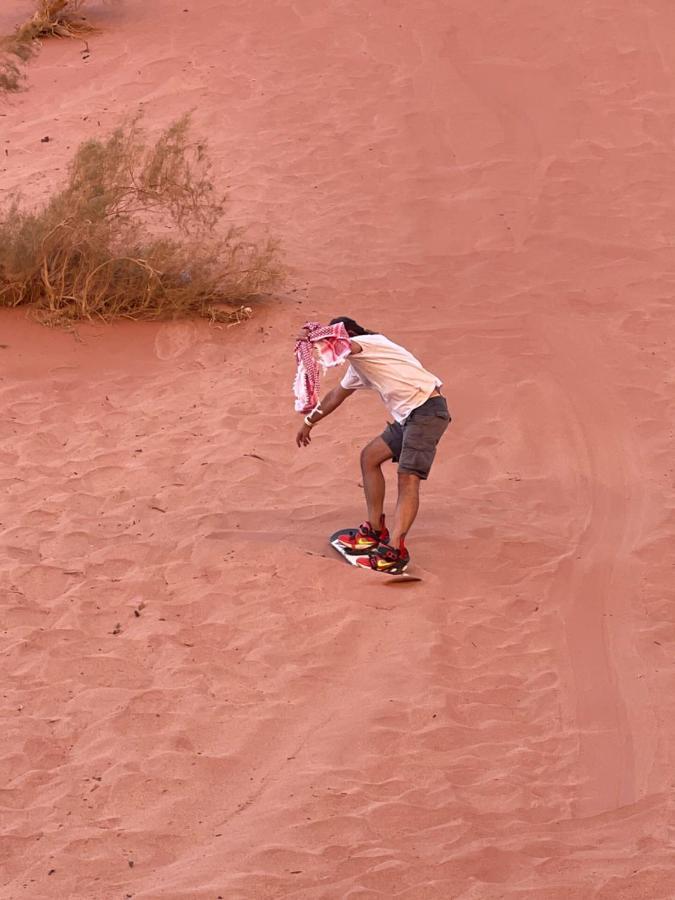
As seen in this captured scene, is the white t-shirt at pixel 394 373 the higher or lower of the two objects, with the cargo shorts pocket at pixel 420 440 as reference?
A: higher

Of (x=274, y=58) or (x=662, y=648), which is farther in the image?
(x=274, y=58)

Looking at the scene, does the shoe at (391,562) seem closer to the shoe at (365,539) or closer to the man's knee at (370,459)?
the shoe at (365,539)

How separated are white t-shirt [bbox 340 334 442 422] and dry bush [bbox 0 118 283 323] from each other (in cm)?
376

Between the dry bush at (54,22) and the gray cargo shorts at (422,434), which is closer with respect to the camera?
the gray cargo shorts at (422,434)

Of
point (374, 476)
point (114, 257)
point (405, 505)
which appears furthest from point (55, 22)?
point (405, 505)

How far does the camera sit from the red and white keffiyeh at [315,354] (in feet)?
22.0

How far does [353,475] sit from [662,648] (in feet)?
7.99

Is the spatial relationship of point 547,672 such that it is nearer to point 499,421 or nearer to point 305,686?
point 305,686

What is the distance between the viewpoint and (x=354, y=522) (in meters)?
7.78

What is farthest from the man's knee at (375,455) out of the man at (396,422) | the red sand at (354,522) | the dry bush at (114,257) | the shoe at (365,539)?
the dry bush at (114,257)

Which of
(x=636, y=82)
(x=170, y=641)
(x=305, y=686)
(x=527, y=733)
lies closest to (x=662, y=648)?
(x=527, y=733)

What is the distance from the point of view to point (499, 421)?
9.35m

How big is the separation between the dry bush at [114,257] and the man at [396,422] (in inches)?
143

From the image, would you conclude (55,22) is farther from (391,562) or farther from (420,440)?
(391,562)
